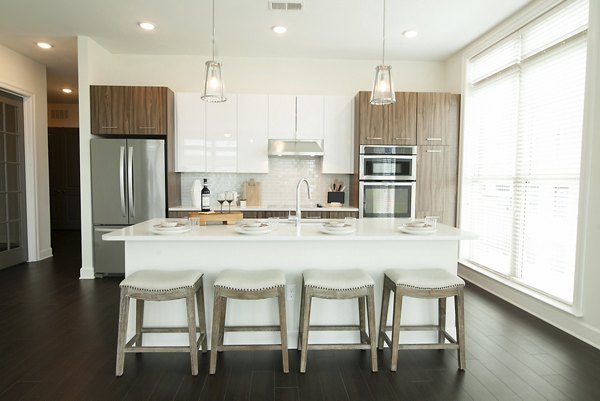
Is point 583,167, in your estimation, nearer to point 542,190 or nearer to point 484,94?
point 542,190

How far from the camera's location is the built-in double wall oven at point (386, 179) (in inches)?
186

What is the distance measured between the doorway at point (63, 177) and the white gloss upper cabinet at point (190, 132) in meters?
5.34

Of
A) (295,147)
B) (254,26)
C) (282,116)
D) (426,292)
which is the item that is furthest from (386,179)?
(426,292)

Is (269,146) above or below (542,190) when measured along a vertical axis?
above

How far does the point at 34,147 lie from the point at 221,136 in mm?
3022

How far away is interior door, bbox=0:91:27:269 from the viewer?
505 centimetres

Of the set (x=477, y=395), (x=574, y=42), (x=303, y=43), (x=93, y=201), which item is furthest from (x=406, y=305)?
(x=93, y=201)

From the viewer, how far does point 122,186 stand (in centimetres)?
449

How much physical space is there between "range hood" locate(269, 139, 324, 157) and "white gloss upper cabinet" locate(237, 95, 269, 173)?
0.12 metres

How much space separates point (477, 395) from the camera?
2.15m

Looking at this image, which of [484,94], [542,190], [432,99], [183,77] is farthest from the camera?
[183,77]

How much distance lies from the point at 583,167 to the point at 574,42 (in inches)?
42.4

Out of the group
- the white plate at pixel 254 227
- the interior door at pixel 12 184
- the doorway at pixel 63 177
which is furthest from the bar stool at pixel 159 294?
the doorway at pixel 63 177

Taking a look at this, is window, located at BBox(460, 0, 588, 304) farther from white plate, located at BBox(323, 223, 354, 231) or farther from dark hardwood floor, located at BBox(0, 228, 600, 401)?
white plate, located at BBox(323, 223, 354, 231)
